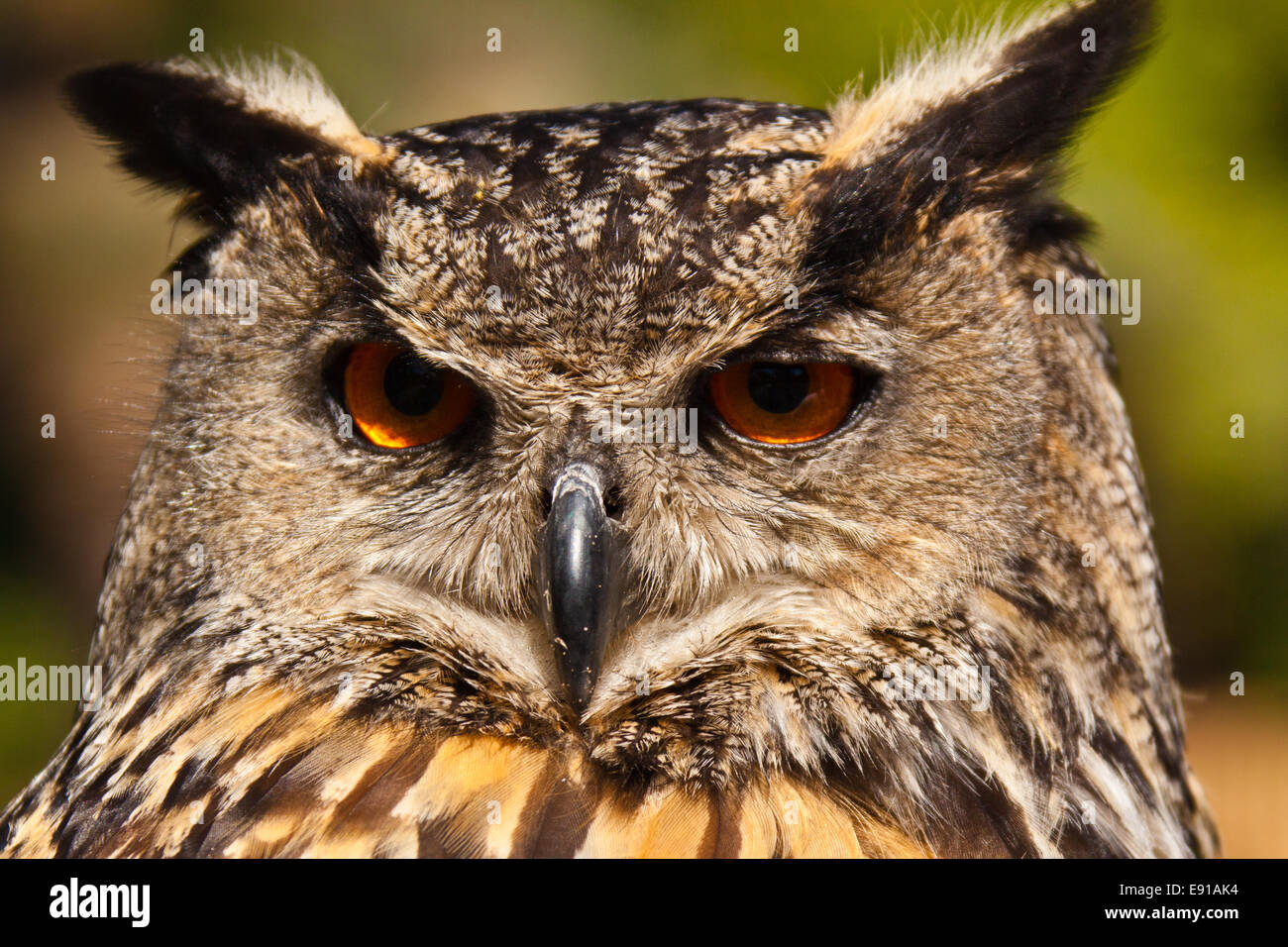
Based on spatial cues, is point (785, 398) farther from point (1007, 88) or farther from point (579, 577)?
point (1007, 88)

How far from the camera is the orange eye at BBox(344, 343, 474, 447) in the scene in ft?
4.59

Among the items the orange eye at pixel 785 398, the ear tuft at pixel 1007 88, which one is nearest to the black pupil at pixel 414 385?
the orange eye at pixel 785 398

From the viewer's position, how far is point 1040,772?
4.61 feet

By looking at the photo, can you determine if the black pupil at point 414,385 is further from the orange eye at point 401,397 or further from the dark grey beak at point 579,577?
the dark grey beak at point 579,577

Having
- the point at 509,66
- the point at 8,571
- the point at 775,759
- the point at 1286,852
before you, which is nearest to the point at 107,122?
the point at 775,759

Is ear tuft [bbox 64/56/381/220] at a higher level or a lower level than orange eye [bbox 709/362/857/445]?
higher

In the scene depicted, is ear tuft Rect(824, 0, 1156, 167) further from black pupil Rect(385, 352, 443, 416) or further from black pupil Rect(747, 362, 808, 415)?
black pupil Rect(385, 352, 443, 416)

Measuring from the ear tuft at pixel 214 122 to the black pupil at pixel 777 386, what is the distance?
55cm

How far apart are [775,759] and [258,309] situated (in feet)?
2.70

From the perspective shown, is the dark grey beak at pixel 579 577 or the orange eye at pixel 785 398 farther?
the orange eye at pixel 785 398

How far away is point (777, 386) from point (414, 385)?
0.43 m

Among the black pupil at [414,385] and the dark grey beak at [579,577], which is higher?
the black pupil at [414,385]

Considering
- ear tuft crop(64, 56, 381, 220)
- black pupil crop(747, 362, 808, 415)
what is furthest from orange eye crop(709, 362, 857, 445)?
ear tuft crop(64, 56, 381, 220)

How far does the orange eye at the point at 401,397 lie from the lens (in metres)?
1.40
